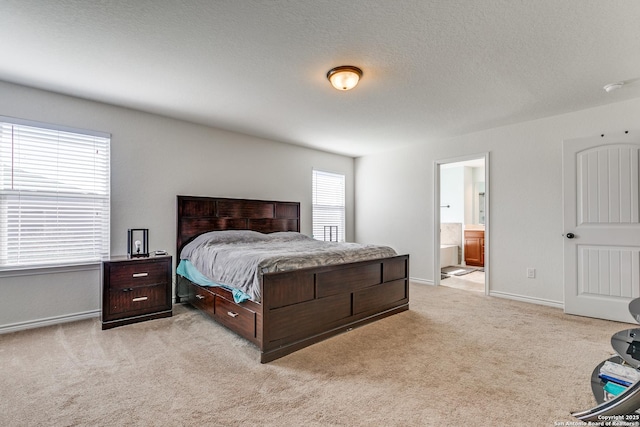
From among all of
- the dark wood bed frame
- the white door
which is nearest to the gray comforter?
the dark wood bed frame

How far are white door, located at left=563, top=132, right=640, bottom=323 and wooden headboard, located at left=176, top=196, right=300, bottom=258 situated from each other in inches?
147

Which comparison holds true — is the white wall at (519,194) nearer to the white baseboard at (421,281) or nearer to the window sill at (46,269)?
the white baseboard at (421,281)

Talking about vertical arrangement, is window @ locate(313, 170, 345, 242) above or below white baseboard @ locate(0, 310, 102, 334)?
above

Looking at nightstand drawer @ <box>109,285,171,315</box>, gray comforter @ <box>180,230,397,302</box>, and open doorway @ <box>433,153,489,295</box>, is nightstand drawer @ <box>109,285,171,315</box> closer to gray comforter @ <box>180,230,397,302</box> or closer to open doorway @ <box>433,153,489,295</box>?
gray comforter @ <box>180,230,397,302</box>

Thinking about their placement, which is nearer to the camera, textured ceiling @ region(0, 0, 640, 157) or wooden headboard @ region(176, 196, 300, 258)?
textured ceiling @ region(0, 0, 640, 157)

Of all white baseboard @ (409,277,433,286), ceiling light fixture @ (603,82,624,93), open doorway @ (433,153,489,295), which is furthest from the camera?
open doorway @ (433,153,489,295)

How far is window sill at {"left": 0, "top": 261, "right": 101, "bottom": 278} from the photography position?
298 centimetres

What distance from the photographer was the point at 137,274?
3.25 meters

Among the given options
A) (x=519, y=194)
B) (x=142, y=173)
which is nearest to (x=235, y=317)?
(x=142, y=173)

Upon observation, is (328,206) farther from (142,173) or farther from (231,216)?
(142,173)

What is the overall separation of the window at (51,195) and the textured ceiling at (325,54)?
1.70 feet

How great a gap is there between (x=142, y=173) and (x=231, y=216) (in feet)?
4.11

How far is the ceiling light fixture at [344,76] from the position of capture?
262 cm

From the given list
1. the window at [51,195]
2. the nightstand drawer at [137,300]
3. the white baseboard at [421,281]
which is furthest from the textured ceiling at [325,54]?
the white baseboard at [421,281]
